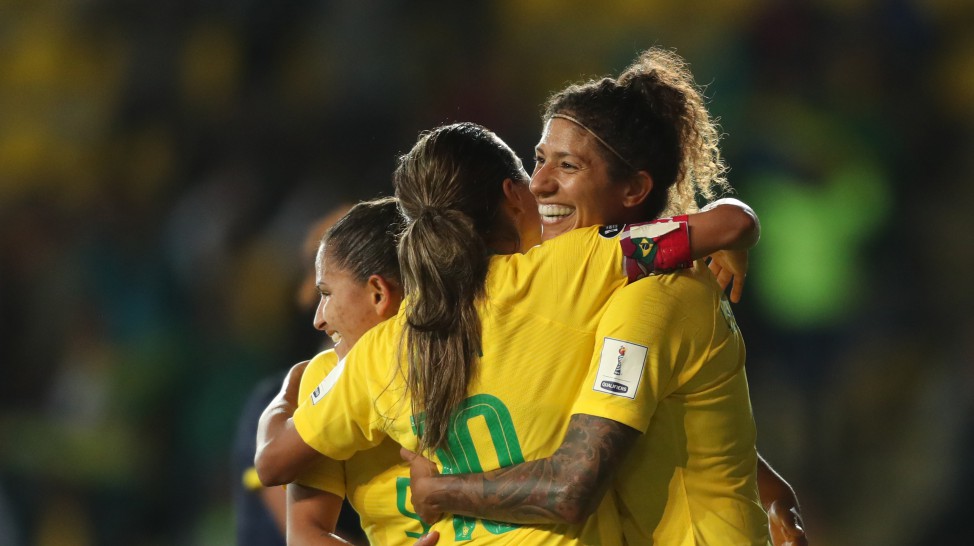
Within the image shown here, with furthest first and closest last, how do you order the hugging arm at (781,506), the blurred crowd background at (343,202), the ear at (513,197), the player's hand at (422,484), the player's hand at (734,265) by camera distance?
the blurred crowd background at (343,202), the hugging arm at (781,506), the player's hand at (734,265), the ear at (513,197), the player's hand at (422,484)

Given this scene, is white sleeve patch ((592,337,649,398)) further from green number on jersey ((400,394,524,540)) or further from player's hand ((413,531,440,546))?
player's hand ((413,531,440,546))

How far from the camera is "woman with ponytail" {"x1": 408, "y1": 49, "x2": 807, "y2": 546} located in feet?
4.22

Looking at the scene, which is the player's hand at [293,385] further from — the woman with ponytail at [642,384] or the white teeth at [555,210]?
the white teeth at [555,210]

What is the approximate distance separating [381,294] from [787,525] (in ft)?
2.63

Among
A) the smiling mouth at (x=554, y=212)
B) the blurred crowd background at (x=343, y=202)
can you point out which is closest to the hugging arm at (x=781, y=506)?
the smiling mouth at (x=554, y=212)

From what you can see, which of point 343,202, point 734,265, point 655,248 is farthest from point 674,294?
point 343,202

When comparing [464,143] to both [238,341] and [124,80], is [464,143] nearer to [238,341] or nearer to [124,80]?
[238,341]

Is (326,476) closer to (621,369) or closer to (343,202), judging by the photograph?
(621,369)

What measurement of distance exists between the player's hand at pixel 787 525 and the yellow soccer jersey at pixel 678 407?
1.19 feet

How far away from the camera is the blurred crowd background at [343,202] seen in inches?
158

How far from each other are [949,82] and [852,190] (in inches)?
25.0

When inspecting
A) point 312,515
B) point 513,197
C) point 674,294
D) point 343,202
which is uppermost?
point 513,197

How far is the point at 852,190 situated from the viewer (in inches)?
168

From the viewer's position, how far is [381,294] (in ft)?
5.34
